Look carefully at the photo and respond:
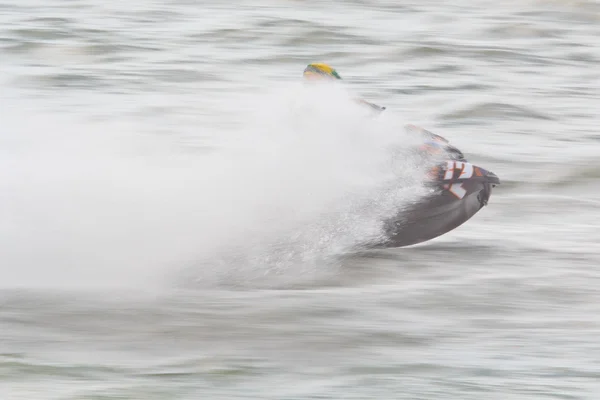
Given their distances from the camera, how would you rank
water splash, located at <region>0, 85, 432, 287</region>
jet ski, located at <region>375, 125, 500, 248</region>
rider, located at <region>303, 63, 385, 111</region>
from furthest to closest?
rider, located at <region>303, 63, 385, 111</region>, jet ski, located at <region>375, 125, 500, 248</region>, water splash, located at <region>0, 85, 432, 287</region>

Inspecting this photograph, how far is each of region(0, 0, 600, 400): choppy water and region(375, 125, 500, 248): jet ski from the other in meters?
0.12

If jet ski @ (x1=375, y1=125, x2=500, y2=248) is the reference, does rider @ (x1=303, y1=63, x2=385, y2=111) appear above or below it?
above

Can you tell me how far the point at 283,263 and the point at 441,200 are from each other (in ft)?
3.16

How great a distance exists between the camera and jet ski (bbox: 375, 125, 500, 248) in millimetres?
6234

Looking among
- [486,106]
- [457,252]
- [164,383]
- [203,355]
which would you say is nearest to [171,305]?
[203,355]

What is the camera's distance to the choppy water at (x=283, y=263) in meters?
4.41

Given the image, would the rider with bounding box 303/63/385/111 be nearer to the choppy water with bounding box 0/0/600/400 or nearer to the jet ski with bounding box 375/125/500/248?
the choppy water with bounding box 0/0/600/400

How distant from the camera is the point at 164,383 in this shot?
4227 mm

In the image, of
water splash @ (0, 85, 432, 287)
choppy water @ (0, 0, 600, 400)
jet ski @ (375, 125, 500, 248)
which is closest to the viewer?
choppy water @ (0, 0, 600, 400)

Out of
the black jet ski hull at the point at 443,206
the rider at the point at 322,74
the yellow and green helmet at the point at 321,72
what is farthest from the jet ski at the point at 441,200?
the yellow and green helmet at the point at 321,72

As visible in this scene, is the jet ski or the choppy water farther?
the jet ski

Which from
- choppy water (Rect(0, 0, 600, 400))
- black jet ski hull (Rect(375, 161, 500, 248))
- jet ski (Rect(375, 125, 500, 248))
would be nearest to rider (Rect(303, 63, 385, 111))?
choppy water (Rect(0, 0, 600, 400))

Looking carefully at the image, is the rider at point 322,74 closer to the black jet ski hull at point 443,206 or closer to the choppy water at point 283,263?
the choppy water at point 283,263

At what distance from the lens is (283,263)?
6000mm
